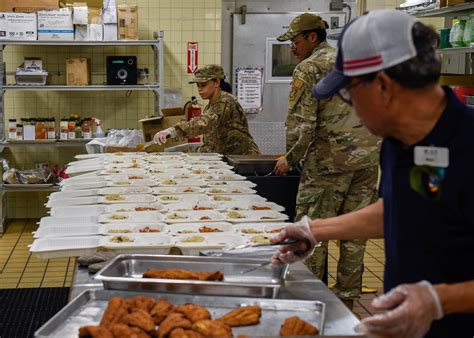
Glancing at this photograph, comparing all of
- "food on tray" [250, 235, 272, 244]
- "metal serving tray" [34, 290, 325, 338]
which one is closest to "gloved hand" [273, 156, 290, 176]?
"food on tray" [250, 235, 272, 244]

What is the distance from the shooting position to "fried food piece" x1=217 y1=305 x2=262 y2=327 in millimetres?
1797

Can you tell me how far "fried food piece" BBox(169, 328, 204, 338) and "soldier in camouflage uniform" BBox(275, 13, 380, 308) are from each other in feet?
8.63

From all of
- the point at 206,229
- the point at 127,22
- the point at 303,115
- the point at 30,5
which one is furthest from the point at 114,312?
the point at 30,5

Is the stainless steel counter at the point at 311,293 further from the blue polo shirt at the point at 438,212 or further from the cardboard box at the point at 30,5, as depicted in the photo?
the cardboard box at the point at 30,5

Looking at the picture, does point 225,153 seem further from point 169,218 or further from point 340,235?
point 340,235

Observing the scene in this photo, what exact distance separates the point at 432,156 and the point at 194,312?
0.75 metres

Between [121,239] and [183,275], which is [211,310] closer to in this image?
[183,275]

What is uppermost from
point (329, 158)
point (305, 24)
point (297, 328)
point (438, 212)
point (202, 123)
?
point (305, 24)

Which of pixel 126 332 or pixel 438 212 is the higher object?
pixel 438 212

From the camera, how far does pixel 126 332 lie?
5.53 ft

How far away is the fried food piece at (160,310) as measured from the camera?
182 centimetres

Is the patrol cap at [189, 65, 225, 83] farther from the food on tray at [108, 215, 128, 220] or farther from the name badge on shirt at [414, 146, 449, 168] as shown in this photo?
the name badge on shirt at [414, 146, 449, 168]

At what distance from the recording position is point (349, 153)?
14.0 feet

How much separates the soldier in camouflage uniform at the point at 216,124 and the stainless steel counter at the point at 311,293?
3.38 metres
